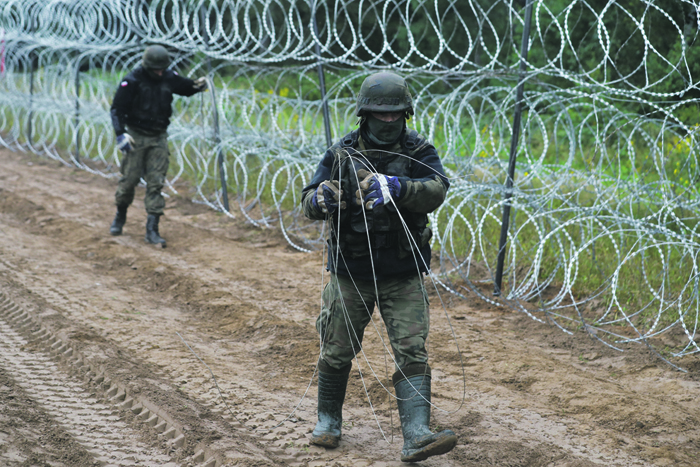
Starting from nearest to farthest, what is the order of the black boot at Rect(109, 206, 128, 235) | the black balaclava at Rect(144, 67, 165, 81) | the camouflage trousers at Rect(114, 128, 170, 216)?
1. the black balaclava at Rect(144, 67, 165, 81)
2. the camouflage trousers at Rect(114, 128, 170, 216)
3. the black boot at Rect(109, 206, 128, 235)

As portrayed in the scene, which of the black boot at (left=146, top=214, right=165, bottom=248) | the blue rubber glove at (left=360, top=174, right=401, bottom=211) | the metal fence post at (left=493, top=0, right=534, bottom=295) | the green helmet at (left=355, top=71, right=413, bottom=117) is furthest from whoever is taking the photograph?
the black boot at (left=146, top=214, right=165, bottom=248)

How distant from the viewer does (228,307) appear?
18.5 ft

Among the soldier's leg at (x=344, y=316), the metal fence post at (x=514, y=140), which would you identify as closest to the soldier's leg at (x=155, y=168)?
the metal fence post at (x=514, y=140)

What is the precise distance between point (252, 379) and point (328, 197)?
5.82ft

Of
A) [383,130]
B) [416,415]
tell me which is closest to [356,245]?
[383,130]

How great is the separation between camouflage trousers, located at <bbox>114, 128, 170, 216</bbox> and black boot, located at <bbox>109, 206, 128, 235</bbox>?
31 centimetres

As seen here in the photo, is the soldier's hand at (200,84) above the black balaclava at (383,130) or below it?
above

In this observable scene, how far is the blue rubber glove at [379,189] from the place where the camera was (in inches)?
111

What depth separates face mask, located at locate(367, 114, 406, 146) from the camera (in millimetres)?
3008

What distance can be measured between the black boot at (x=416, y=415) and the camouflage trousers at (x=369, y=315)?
7 cm

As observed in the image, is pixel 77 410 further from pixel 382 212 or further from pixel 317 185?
pixel 382 212

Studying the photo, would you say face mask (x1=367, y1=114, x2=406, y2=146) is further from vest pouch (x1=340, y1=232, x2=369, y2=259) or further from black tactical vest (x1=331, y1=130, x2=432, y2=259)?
vest pouch (x1=340, y1=232, x2=369, y2=259)

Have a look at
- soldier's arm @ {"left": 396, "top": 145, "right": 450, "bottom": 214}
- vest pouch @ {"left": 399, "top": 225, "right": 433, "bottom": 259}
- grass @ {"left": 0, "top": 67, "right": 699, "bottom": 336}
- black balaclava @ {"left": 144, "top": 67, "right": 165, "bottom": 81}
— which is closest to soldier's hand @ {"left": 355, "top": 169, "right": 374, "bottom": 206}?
soldier's arm @ {"left": 396, "top": 145, "right": 450, "bottom": 214}

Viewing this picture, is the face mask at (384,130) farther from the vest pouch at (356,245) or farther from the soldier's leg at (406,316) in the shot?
the soldier's leg at (406,316)
